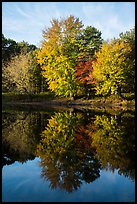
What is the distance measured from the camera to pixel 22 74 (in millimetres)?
46188

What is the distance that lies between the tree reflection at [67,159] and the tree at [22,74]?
33535mm

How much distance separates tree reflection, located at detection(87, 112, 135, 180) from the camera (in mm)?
7752

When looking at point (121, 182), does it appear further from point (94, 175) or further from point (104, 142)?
point (104, 142)

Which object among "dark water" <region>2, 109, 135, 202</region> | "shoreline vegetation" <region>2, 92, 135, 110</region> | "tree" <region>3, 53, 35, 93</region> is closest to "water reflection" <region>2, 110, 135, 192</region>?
"dark water" <region>2, 109, 135, 202</region>

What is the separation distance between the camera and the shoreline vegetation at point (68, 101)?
120ft

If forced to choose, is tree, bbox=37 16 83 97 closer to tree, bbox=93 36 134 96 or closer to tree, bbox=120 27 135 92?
tree, bbox=93 36 134 96

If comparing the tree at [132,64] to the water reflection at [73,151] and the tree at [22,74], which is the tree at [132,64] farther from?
the water reflection at [73,151]

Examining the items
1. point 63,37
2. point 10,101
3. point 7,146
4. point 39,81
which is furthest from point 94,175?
point 39,81

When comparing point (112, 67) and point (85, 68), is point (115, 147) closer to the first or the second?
point (112, 67)

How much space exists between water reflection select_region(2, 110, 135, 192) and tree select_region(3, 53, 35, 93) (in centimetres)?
3203

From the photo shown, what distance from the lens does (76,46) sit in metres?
41.5

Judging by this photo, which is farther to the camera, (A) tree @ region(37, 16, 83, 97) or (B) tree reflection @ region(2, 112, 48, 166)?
(A) tree @ region(37, 16, 83, 97)

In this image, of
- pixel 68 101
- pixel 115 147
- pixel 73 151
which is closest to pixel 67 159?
pixel 73 151

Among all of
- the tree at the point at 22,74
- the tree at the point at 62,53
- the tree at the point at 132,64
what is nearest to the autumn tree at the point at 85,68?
the tree at the point at 62,53
